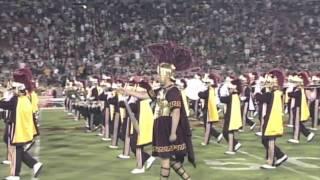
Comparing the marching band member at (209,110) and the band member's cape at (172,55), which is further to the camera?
the marching band member at (209,110)

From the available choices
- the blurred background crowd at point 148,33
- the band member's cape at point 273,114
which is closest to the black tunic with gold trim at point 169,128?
the band member's cape at point 273,114

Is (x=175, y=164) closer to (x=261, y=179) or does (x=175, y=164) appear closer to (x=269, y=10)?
(x=261, y=179)

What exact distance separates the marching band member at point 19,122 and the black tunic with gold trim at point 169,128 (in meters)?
2.70

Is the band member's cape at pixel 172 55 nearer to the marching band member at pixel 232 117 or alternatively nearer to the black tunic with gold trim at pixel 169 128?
the black tunic with gold trim at pixel 169 128

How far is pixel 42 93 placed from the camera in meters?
30.7

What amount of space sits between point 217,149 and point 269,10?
29.7 meters

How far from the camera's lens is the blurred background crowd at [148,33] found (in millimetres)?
35375

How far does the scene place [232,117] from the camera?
1312 cm

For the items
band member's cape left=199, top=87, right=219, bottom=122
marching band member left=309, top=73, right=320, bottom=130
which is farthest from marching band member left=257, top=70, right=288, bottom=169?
marching band member left=309, top=73, right=320, bottom=130

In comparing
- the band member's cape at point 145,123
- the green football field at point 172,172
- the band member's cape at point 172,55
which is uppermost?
the band member's cape at point 172,55

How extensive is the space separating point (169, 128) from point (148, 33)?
103 feet

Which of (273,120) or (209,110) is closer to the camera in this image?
(273,120)

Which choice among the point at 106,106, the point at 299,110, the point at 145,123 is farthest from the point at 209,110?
the point at 145,123

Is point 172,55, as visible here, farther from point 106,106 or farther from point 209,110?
point 106,106
